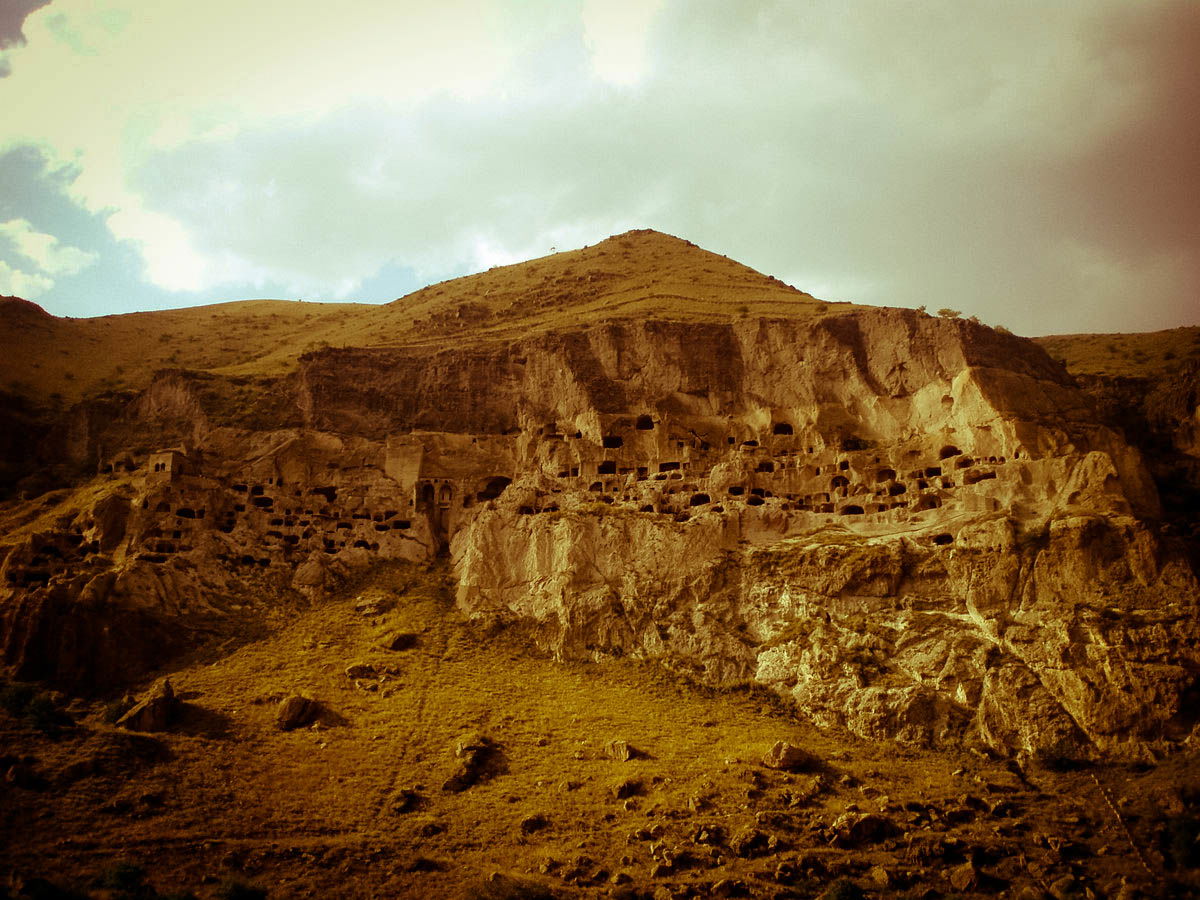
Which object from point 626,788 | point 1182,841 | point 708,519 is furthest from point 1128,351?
point 626,788

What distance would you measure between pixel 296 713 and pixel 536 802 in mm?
9745

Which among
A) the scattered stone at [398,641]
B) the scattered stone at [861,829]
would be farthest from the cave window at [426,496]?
the scattered stone at [861,829]

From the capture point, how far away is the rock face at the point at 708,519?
34250 mm

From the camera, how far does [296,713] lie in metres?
34.8

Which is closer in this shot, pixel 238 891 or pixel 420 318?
pixel 238 891

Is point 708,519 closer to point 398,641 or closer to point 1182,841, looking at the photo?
point 398,641

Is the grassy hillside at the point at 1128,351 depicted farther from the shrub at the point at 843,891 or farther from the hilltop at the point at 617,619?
the shrub at the point at 843,891

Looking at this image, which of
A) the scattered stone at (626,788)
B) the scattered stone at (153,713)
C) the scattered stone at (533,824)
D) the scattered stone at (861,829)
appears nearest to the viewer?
the scattered stone at (861,829)

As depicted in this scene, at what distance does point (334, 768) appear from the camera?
32.0 m

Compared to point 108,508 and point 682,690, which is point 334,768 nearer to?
point 682,690

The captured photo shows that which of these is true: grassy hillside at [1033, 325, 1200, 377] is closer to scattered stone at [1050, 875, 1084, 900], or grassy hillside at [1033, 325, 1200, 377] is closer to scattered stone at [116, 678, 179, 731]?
scattered stone at [1050, 875, 1084, 900]

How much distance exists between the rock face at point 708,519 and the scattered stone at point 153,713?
14.4ft

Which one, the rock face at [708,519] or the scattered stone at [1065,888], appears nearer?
the scattered stone at [1065,888]

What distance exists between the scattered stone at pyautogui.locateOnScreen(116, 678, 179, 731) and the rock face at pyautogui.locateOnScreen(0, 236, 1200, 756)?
4375 millimetres
